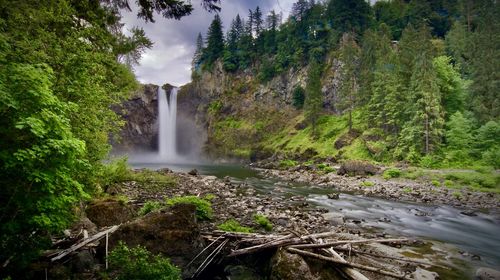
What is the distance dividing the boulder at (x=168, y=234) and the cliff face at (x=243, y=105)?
6016cm

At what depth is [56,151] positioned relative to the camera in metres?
5.48

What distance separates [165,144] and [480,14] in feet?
281

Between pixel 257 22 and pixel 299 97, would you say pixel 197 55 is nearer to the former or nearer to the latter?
pixel 257 22

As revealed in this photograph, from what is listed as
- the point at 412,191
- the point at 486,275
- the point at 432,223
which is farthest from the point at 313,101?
the point at 486,275

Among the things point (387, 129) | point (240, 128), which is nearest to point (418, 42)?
point (387, 129)

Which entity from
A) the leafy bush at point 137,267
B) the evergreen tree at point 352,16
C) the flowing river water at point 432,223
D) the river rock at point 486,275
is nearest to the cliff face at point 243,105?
the evergreen tree at point 352,16

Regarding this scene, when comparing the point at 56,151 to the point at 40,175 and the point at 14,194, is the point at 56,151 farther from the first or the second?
the point at 14,194

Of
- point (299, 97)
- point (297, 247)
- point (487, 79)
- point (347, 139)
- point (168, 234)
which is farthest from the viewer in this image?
point (299, 97)

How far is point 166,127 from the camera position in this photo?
9394 centimetres

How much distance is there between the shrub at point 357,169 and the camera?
121 ft

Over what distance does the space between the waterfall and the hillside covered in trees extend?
11.4 meters

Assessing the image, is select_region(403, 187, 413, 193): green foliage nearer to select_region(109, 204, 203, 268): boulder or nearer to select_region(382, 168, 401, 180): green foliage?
select_region(382, 168, 401, 180): green foliage

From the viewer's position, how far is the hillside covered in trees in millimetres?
41281

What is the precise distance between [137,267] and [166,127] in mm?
91258
